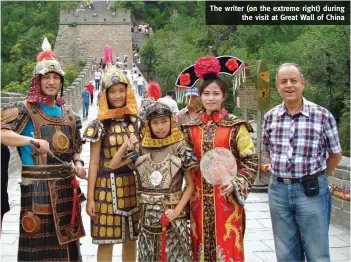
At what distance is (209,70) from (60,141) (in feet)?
3.87

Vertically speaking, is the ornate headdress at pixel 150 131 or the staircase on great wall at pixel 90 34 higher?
the staircase on great wall at pixel 90 34

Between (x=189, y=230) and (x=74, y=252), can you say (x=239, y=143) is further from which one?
(x=74, y=252)

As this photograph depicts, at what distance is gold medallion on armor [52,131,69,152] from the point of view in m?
3.57

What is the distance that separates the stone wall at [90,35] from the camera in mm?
52219

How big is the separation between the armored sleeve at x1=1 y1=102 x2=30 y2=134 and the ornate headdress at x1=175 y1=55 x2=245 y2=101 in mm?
1189

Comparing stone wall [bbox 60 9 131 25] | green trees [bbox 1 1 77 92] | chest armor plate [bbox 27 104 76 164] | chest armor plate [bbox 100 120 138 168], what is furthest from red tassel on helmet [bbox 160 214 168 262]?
stone wall [bbox 60 9 131 25]

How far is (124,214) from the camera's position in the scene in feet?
11.8

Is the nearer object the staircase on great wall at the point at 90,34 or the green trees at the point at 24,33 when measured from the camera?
the green trees at the point at 24,33

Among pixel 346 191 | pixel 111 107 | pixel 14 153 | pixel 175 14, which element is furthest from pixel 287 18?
pixel 175 14

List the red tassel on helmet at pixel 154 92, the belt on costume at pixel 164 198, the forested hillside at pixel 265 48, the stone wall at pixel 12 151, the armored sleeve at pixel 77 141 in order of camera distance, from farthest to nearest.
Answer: the forested hillside at pixel 265 48 < the stone wall at pixel 12 151 < the red tassel on helmet at pixel 154 92 < the armored sleeve at pixel 77 141 < the belt on costume at pixel 164 198

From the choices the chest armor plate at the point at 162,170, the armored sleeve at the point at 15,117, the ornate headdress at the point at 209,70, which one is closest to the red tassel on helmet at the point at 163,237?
the chest armor plate at the point at 162,170

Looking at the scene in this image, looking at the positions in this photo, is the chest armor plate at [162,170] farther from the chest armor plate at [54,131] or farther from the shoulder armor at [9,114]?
the shoulder armor at [9,114]

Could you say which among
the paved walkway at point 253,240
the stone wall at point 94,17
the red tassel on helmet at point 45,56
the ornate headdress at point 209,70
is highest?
the stone wall at point 94,17

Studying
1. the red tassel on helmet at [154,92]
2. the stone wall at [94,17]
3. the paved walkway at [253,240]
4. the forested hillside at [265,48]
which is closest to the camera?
the red tassel on helmet at [154,92]
